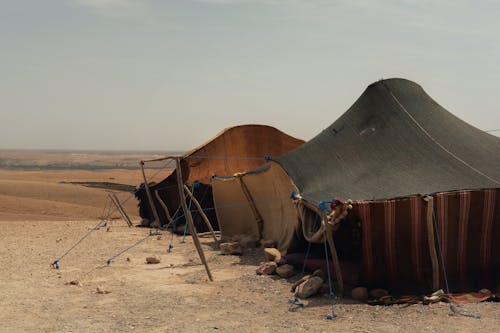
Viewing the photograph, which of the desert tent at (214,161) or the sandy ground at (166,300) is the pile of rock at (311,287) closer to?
the sandy ground at (166,300)

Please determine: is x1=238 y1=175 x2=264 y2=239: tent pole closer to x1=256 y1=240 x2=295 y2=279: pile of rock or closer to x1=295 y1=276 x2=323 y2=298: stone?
x1=256 y1=240 x2=295 y2=279: pile of rock

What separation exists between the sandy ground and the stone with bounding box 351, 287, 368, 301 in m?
0.19

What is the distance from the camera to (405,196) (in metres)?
9.11

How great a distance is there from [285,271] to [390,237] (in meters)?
2.23

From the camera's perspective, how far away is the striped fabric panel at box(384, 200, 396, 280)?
28.9 feet

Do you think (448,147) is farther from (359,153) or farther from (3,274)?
(3,274)

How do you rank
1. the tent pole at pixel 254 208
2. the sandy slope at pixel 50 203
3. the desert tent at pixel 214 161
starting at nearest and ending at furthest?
1. the tent pole at pixel 254 208
2. the desert tent at pixel 214 161
3. the sandy slope at pixel 50 203

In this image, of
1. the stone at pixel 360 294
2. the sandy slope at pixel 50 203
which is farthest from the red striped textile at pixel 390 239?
the sandy slope at pixel 50 203

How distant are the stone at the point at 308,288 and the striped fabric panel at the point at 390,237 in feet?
3.69

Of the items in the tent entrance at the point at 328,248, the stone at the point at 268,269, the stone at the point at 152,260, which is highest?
the tent entrance at the point at 328,248

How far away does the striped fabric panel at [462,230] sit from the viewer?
898 centimetres

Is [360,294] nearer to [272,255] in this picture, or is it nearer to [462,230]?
[462,230]

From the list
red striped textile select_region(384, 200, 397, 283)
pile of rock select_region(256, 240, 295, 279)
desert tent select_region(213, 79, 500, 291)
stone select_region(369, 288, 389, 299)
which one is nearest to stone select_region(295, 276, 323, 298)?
desert tent select_region(213, 79, 500, 291)

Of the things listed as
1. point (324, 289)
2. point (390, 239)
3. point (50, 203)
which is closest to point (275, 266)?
point (324, 289)
